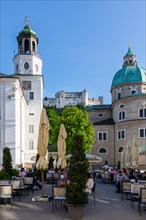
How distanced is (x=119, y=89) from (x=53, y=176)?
45.9 m

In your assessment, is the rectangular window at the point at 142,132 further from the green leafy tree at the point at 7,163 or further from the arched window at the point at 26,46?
the green leafy tree at the point at 7,163

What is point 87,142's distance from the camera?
53.9 metres

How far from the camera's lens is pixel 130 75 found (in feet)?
220

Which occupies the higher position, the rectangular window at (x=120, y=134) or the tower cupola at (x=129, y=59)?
the tower cupola at (x=129, y=59)

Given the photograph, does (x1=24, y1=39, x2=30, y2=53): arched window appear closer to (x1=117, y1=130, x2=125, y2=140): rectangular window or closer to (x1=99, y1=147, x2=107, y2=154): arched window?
(x1=117, y1=130, x2=125, y2=140): rectangular window

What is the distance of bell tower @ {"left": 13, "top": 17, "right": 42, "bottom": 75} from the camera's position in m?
57.5

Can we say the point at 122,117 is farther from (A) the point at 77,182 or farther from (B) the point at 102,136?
(A) the point at 77,182

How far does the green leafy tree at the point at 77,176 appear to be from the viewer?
10.8 meters

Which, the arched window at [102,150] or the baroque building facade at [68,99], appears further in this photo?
the baroque building facade at [68,99]

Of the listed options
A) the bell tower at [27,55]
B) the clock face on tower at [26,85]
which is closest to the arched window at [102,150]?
the clock face on tower at [26,85]

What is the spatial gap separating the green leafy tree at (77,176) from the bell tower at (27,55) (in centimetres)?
4776

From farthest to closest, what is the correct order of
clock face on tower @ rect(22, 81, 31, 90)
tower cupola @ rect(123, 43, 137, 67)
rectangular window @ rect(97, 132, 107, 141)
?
tower cupola @ rect(123, 43, 137, 67) < rectangular window @ rect(97, 132, 107, 141) < clock face on tower @ rect(22, 81, 31, 90)

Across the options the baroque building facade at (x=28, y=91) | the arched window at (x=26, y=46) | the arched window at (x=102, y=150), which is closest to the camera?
the baroque building facade at (x=28, y=91)

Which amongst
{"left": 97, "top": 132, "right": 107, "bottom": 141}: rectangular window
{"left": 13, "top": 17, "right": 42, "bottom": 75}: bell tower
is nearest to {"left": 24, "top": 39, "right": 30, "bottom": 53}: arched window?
{"left": 13, "top": 17, "right": 42, "bottom": 75}: bell tower
